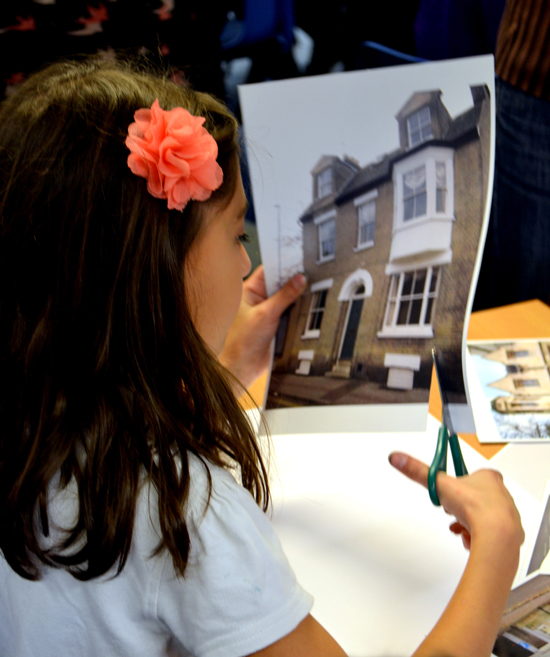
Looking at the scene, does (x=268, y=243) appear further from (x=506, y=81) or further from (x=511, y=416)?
(x=506, y=81)

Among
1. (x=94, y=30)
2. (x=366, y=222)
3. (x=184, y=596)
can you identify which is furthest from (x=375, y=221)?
(x=94, y=30)

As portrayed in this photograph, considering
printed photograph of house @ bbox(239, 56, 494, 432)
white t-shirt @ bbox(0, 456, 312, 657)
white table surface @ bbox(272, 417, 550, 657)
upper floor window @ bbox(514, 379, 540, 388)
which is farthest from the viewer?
upper floor window @ bbox(514, 379, 540, 388)

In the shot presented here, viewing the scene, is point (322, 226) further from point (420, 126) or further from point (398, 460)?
point (398, 460)

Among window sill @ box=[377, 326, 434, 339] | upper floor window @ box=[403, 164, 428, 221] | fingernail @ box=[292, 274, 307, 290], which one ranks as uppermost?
upper floor window @ box=[403, 164, 428, 221]

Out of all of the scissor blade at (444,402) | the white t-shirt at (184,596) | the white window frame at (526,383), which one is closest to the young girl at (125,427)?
the white t-shirt at (184,596)

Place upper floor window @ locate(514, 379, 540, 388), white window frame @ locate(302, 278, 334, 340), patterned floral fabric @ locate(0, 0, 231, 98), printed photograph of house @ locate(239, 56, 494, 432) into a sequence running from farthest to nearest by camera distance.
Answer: patterned floral fabric @ locate(0, 0, 231, 98) → upper floor window @ locate(514, 379, 540, 388) → white window frame @ locate(302, 278, 334, 340) → printed photograph of house @ locate(239, 56, 494, 432)

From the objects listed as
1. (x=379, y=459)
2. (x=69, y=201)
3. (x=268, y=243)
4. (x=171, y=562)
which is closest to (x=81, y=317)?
(x=69, y=201)

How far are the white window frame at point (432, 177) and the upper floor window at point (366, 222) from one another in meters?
0.04

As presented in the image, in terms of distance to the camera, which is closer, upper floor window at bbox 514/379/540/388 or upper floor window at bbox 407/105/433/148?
upper floor window at bbox 407/105/433/148

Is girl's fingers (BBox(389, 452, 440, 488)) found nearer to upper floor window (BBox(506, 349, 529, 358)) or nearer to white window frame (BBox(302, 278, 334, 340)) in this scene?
white window frame (BBox(302, 278, 334, 340))

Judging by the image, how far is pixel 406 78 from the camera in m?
0.68

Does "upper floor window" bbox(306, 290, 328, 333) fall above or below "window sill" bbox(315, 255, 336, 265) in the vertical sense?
below

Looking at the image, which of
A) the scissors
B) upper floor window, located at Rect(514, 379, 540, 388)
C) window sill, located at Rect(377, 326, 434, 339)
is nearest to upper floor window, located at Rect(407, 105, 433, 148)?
window sill, located at Rect(377, 326, 434, 339)

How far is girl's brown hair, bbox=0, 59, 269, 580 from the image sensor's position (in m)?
0.49
